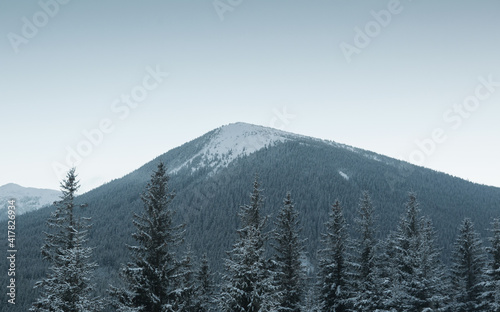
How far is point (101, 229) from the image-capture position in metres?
188

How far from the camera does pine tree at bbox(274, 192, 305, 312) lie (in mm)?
28875

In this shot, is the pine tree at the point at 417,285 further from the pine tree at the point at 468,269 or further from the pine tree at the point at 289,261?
the pine tree at the point at 468,269

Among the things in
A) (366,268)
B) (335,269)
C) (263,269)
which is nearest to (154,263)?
(263,269)

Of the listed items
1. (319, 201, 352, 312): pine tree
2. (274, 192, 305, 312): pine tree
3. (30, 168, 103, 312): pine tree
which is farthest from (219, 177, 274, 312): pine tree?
(319, 201, 352, 312): pine tree

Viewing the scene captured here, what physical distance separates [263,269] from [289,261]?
719cm

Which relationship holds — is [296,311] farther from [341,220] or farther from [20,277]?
[20,277]

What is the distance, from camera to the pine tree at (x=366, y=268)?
2924cm

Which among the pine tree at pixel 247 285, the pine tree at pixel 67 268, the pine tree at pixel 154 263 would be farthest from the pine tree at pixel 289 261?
the pine tree at pixel 67 268

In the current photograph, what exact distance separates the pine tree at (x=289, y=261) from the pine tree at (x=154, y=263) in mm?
10637

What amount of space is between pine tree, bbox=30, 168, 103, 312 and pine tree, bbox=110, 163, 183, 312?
1760 mm

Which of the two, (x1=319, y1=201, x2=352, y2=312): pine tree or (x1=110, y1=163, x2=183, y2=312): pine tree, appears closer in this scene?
(x1=110, y1=163, x2=183, y2=312): pine tree

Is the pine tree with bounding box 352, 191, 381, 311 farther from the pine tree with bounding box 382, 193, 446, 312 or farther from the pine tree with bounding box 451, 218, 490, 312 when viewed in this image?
the pine tree with bounding box 451, 218, 490, 312

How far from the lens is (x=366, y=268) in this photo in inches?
1206

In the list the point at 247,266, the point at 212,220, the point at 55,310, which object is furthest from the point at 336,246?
the point at 212,220
